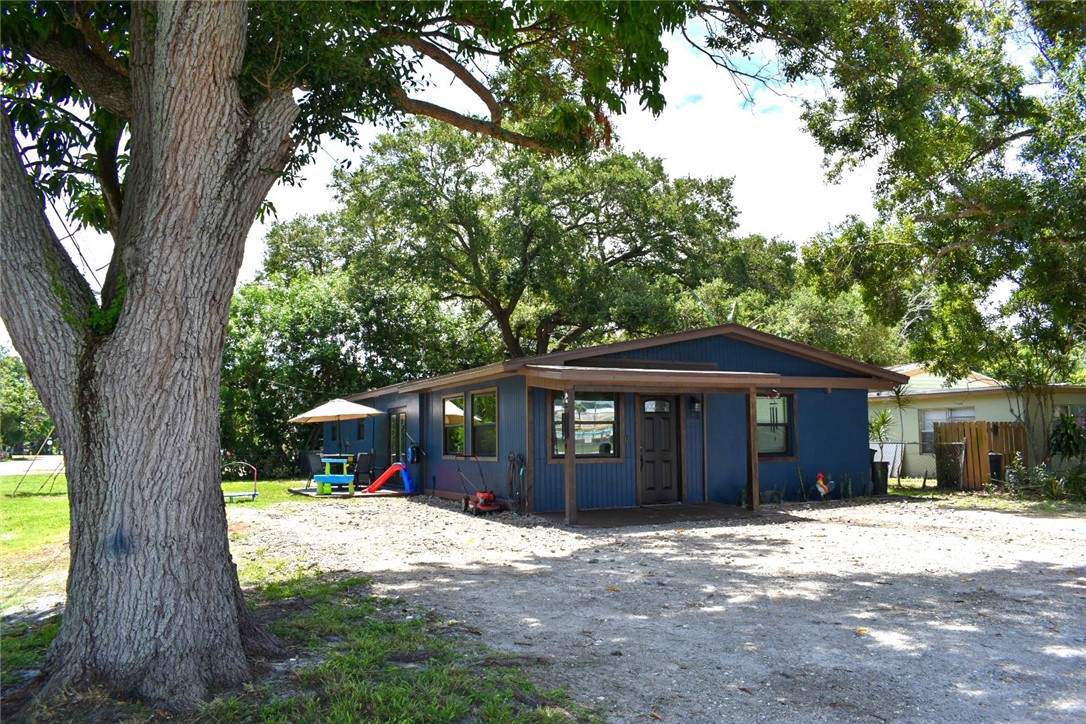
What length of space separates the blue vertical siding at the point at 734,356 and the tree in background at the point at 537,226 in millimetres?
8339

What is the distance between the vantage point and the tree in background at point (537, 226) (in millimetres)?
25297

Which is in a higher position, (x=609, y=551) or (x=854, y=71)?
(x=854, y=71)

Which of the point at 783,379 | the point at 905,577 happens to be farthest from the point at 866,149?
the point at 905,577

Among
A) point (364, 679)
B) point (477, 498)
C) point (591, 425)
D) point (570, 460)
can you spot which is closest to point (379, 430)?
point (477, 498)

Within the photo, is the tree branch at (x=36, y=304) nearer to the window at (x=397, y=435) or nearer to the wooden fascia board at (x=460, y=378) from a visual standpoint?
the wooden fascia board at (x=460, y=378)

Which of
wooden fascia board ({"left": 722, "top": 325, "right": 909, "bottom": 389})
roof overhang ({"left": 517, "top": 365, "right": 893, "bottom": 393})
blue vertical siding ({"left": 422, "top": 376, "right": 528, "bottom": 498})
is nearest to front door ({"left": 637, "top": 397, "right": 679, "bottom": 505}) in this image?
roof overhang ({"left": 517, "top": 365, "right": 893, "bottom": 393})

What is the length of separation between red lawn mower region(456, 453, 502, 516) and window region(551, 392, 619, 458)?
4.41 ft

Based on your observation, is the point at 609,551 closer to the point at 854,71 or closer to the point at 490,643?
the point at 490,643

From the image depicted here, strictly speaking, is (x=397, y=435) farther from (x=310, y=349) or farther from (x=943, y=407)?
(x=943, y=407)

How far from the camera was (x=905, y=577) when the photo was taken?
25.7 feet

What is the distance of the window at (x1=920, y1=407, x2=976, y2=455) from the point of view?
68.8ft

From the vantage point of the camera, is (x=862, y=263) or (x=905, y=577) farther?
(x=862, y=263)

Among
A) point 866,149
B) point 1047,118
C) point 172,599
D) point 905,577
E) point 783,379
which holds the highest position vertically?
point 1047,118

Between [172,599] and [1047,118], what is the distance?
1530cm
